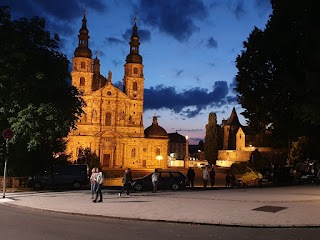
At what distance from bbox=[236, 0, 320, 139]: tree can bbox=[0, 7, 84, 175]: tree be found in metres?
15.2

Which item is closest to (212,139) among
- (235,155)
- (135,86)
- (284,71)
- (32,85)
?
(235,155)

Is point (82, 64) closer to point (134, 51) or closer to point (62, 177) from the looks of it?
point (134, 51)

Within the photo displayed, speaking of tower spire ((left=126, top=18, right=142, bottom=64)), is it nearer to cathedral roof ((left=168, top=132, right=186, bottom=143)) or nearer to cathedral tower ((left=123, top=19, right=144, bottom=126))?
cathedral tower ((left=123, top=19, right=144, bottom=126))

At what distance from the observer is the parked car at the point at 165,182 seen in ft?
89.5

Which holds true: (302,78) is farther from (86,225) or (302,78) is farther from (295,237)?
(86,225)

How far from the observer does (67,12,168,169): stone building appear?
8156cm

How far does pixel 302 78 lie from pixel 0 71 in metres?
20.0

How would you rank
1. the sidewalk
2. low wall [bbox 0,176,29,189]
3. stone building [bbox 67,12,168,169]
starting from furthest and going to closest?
stone building [bbox 67,12,168,169], low wall [bbox 0,176,29,189], the sidewalk

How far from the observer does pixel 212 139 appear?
101125 mm

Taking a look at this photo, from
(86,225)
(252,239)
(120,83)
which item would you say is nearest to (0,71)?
(86,225)

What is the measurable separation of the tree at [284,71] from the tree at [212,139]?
2560 inches

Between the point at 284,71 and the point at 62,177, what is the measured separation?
18.6 m

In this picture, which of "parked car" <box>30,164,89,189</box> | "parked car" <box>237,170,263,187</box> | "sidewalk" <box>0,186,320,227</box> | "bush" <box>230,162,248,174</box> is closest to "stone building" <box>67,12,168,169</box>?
"bush" <box>230,162,248,174</box>

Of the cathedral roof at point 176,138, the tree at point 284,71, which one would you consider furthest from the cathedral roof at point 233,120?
the tree at point 284,71
